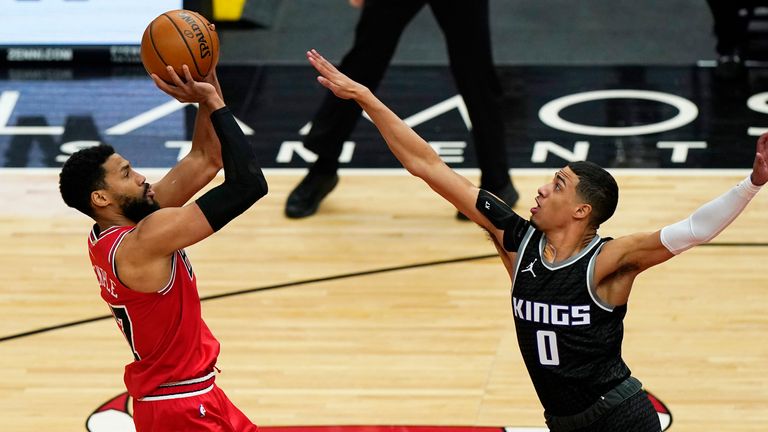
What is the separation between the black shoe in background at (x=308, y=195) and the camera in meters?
8.77

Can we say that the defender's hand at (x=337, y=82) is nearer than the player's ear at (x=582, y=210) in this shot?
No

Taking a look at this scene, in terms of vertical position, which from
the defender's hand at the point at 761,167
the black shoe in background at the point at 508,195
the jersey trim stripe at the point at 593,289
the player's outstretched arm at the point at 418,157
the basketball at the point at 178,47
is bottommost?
the black shoe in background at the point at 508,195

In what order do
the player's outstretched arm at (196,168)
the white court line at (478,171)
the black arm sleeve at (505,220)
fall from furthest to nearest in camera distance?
the white court line at (478,171) → the player's outstretched arm at (196,168) → the black arm sleeve at (505,220)

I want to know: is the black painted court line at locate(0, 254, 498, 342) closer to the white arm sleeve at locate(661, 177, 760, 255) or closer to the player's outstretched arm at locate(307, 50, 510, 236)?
the player's outstretched arm at locate(307, 50, 510, 236)

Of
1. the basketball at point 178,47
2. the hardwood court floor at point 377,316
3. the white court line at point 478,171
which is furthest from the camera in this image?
the white court line at point 478,171

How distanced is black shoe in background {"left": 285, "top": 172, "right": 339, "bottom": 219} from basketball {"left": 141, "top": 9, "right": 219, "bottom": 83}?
366cm

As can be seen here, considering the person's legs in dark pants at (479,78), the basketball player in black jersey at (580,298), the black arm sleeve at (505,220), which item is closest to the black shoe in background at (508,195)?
the person's legs in dark pants at (479,78)

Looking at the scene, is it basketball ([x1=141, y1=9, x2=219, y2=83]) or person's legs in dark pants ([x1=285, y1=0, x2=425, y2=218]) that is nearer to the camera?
basketball ([x1=141, y1=9, x2=219, y2=83])

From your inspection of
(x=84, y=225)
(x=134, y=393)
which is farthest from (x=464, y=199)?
(x=84, y=225)

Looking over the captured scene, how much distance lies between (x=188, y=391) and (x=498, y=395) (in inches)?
76.9

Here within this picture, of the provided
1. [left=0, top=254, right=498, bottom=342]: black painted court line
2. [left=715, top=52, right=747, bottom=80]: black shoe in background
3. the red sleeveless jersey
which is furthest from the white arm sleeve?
[left=715, top=52, right=747, bottom=80]: black shoe in background

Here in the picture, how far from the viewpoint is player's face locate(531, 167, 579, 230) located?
4.66 metres

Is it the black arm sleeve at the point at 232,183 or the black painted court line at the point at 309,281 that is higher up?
the black arm sleeve at the point at 232,183

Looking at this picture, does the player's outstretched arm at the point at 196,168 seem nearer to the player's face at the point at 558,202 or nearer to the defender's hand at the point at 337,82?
the defender's hand at the point at 337,82
